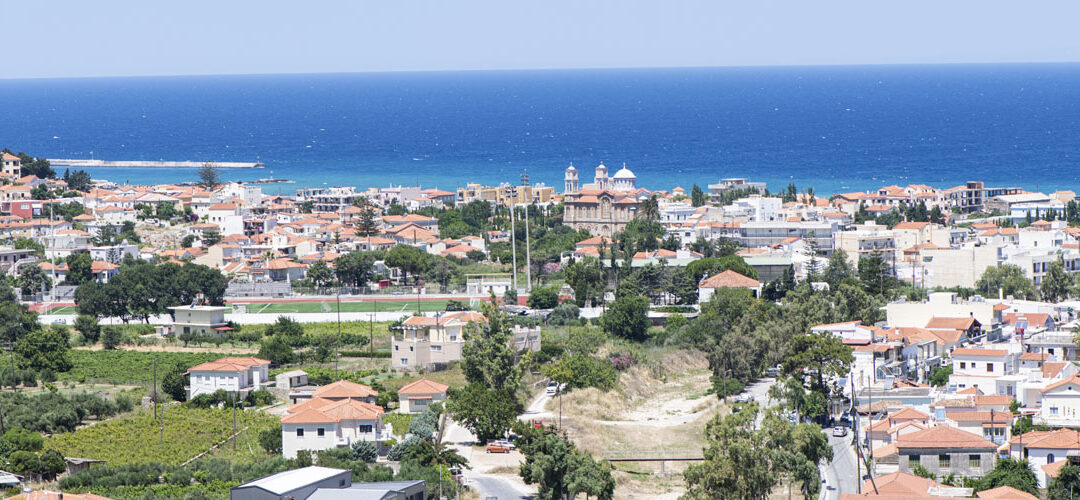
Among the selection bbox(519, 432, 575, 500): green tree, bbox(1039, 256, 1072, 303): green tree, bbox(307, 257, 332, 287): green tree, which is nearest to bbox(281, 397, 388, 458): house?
bbox(519, 432, 575, 500): green tree

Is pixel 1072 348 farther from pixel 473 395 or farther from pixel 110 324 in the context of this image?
pixel 110 324

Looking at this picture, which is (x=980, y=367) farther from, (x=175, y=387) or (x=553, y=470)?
(x=175, y=387)

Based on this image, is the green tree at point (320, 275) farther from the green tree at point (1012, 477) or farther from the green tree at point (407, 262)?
the green tree at point (1012, 477)

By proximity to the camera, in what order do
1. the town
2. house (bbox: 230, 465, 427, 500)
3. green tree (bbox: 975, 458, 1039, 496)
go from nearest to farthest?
1. house (bbox: 230, 465, 427, 500)
2. green tree (bbox: 975, 458, 1039, 496)
3. the town

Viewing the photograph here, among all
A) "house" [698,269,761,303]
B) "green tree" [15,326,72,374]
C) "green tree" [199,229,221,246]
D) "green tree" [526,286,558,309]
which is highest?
"green tree" [199,229,221,246]

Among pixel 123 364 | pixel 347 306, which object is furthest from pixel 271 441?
pixel 347 306

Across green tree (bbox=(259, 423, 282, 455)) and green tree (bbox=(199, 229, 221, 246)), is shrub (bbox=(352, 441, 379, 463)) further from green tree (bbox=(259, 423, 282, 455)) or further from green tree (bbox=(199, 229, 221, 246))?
green tree (bbox=(199, 229, 221, 246))

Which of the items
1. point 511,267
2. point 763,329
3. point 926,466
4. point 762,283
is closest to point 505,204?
point 511,267
